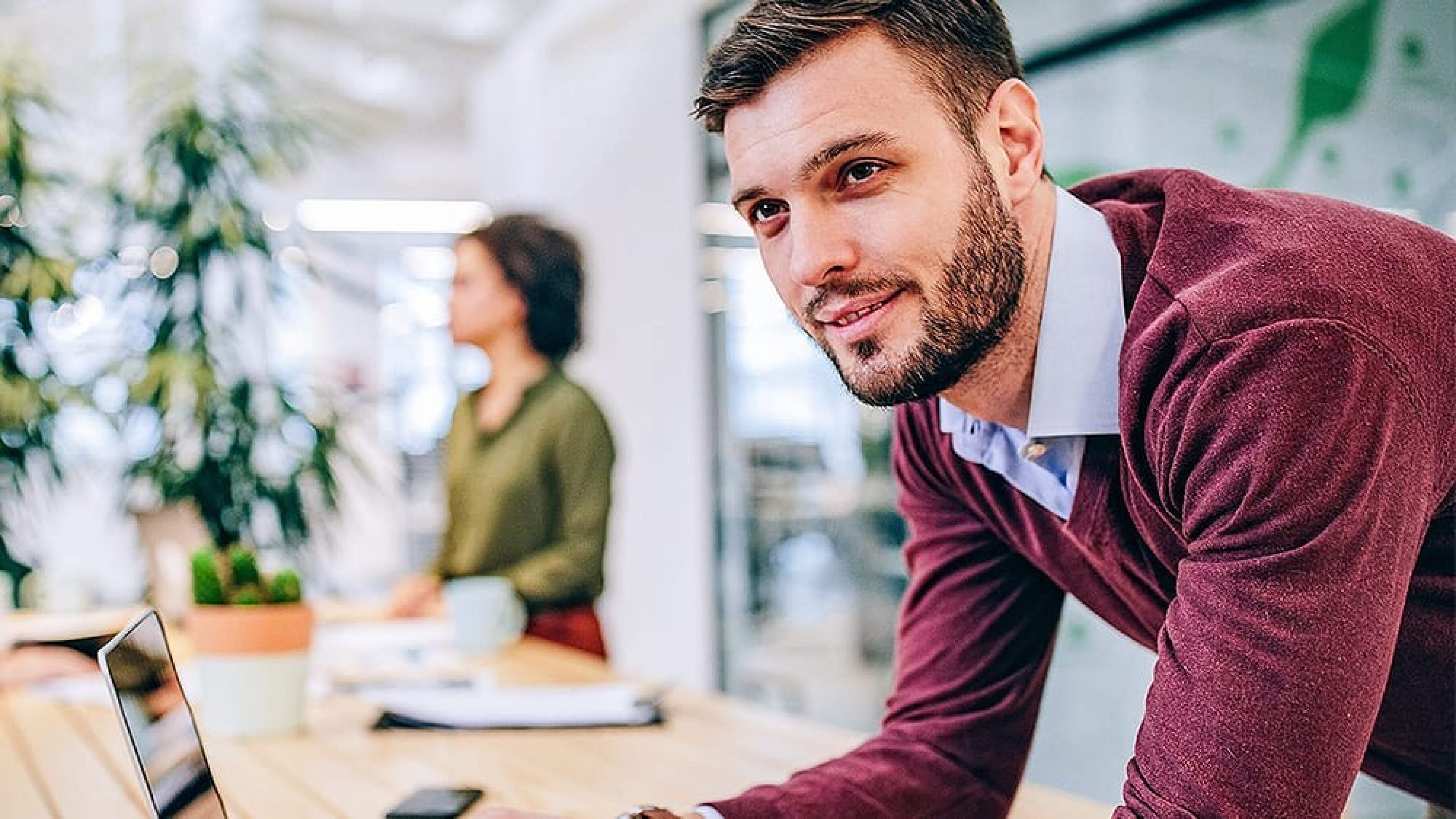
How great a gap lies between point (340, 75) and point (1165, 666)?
8209 mm

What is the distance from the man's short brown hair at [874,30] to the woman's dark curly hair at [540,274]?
191 centimetres

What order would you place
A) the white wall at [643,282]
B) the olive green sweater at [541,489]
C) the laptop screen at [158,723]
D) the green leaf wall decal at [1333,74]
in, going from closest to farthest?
1. the laptop screen at [158,723]
2. the green leaf wall decal at [1333,74]
3. the olive green sweater at [541,489]
4. the white wall at [643,282]

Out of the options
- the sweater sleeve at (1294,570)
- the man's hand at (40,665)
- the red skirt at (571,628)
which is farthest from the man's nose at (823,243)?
the red skirt at (571,628)

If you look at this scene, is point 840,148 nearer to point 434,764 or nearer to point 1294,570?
point 1294,570

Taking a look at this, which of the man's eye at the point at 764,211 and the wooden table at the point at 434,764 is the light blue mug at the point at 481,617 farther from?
the man's eye at the point at 764,211

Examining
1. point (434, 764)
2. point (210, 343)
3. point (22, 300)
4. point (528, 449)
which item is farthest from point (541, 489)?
point (434, 764)

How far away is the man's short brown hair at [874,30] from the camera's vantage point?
1059mm

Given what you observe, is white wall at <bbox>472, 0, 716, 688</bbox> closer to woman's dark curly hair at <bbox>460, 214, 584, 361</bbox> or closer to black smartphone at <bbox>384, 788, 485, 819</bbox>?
woman's dark curly hair at <bbox>460, 214, 584, 361</bbox>

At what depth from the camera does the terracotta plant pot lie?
1646 mm

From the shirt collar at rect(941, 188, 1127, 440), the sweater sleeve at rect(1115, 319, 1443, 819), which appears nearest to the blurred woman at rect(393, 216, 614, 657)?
the shirt collar at rect(941, 188, 1127, 440)

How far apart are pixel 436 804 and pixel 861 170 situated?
0.72 m

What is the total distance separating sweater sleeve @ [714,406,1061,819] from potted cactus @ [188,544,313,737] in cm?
78

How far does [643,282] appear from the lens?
5.16 meters

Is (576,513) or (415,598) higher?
(576,513)
